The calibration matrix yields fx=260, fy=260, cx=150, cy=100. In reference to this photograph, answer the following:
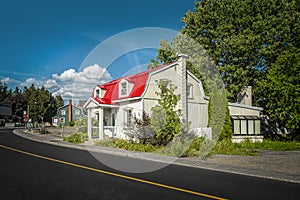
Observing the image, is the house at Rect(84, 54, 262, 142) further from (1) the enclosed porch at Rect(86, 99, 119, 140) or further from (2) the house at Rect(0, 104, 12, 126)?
(2) the house at Rect(0, 104, 12, 126)

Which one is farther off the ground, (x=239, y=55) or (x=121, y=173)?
(x=239, y=55)

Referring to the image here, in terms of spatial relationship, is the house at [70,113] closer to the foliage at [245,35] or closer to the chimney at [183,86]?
the foliage at [245,35]

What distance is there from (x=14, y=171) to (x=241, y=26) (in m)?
25.1

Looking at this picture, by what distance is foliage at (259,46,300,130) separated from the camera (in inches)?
788

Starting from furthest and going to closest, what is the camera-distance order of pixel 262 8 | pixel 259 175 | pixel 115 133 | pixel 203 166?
1. pixel 262 8
2. pixel 115 133
3. pixel 203 166
4. pixel 259 175

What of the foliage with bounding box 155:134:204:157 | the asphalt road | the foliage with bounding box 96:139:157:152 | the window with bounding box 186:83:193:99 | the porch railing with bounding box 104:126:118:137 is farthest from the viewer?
the window with bounding box 186:83:193:99

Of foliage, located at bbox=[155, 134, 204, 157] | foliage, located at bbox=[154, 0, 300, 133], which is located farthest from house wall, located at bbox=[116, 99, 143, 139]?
foliage, located at bbox=[154, 0, 300, 133]

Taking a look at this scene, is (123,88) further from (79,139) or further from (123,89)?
(79,139)

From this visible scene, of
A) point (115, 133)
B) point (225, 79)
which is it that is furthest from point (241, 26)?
point (115, 133)

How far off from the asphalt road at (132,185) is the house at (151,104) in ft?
34.2

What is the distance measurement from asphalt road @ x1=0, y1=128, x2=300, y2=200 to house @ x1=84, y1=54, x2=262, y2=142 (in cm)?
1042

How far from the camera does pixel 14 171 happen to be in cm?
962

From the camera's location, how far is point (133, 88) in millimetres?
21547

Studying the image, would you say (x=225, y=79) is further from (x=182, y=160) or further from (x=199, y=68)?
(x=182, y=160)
